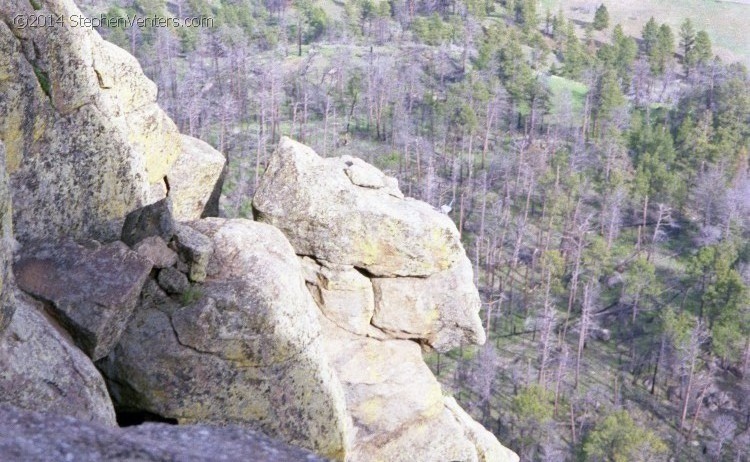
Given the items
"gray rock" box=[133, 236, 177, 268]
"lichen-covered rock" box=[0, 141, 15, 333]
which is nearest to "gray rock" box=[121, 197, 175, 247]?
"gray rock" box=[133, 236, 177, 268]

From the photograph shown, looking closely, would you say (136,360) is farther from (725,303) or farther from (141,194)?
(725,303)

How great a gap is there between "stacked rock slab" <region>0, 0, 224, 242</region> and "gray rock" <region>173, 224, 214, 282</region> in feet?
3.25

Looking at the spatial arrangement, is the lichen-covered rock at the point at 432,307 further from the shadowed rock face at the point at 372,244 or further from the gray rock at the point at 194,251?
the gray rock at the point at 194,251

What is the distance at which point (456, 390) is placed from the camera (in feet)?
199

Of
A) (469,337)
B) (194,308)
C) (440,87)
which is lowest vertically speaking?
(440,87)

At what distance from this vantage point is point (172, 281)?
1314cm

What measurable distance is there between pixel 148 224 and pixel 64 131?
6.34 ft

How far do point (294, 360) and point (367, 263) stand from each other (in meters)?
4.14

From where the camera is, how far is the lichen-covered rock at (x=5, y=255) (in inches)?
356

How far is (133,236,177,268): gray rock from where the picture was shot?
13055 mm

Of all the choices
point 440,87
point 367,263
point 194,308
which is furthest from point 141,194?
point 440,87

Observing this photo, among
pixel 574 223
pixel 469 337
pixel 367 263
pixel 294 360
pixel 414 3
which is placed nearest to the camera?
pixel 294 360

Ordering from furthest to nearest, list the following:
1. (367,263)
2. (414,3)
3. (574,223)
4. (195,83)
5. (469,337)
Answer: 1. (414,3)
2. (195,83)
3. (574,223)
4. (469,337)
5. (367,263)

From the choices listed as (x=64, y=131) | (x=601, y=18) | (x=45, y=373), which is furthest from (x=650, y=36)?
(x=45, y=373)
